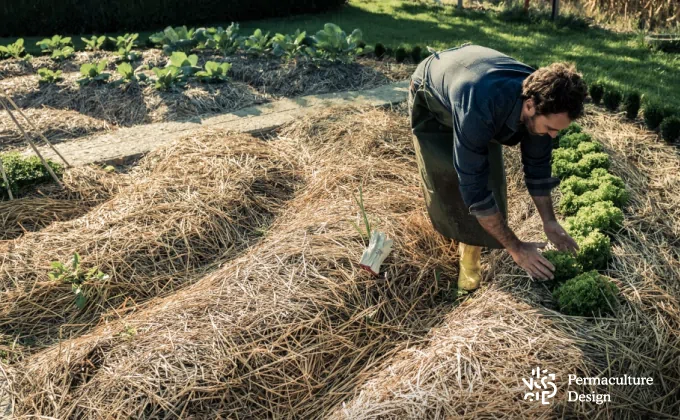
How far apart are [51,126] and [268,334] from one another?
401 centimetres

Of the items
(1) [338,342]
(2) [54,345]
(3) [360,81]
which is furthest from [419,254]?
(3) [360,81]

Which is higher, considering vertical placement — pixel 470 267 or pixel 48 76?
pixel 48 76

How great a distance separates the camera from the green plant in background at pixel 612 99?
545 cm

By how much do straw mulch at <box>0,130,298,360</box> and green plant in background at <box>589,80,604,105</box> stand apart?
3.02m

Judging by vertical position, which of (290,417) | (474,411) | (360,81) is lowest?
(290,417)

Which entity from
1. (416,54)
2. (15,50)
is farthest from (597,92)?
(15,50)

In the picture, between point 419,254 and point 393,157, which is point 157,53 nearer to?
point 393,157

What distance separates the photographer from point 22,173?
4473 millimetres

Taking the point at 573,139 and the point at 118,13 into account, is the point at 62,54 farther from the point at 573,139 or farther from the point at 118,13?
the point at 573,139

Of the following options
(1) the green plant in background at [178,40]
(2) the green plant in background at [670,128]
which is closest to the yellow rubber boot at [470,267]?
(2) the green plant in background at [670,128]

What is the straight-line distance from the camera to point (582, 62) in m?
7.26

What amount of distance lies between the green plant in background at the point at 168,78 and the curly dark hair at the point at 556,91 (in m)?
4.76

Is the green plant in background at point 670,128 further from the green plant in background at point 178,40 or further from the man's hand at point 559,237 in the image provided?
the green plant in background at point 178,40

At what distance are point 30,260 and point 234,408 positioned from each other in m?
1.88
